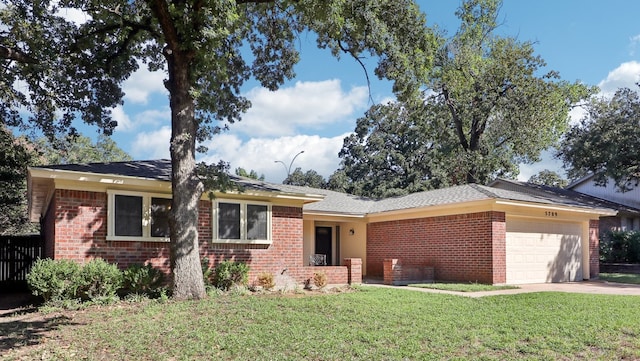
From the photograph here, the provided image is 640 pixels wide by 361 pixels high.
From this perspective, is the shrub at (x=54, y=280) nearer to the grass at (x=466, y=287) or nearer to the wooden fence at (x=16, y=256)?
the wooden fence at (x=16, y=256)

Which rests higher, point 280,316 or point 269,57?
point 269,57

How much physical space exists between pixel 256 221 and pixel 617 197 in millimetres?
26174

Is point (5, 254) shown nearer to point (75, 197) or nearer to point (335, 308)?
point (75, 197)

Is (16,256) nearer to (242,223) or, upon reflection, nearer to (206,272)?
(206,272)

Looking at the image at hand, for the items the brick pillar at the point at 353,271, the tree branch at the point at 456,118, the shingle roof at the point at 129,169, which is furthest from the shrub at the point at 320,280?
the tree branch at the point at 456,118

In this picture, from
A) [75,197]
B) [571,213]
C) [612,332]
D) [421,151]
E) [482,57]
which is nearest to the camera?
[612,332]

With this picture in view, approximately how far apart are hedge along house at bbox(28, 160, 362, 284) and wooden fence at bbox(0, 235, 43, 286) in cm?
164

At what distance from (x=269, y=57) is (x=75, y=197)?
299 inches

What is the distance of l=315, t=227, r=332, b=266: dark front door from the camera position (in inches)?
796

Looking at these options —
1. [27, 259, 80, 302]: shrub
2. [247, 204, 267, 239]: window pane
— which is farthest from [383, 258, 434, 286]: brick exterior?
[27, 259, 80, 302]: shrub

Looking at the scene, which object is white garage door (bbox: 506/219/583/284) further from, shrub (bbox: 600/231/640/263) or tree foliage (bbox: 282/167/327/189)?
tree foliage (bbox: 282/167/327/189)

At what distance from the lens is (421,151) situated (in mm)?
Answer: 42344

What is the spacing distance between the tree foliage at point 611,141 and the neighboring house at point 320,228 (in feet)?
24.6

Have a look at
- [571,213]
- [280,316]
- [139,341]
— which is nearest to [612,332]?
[280,316]
